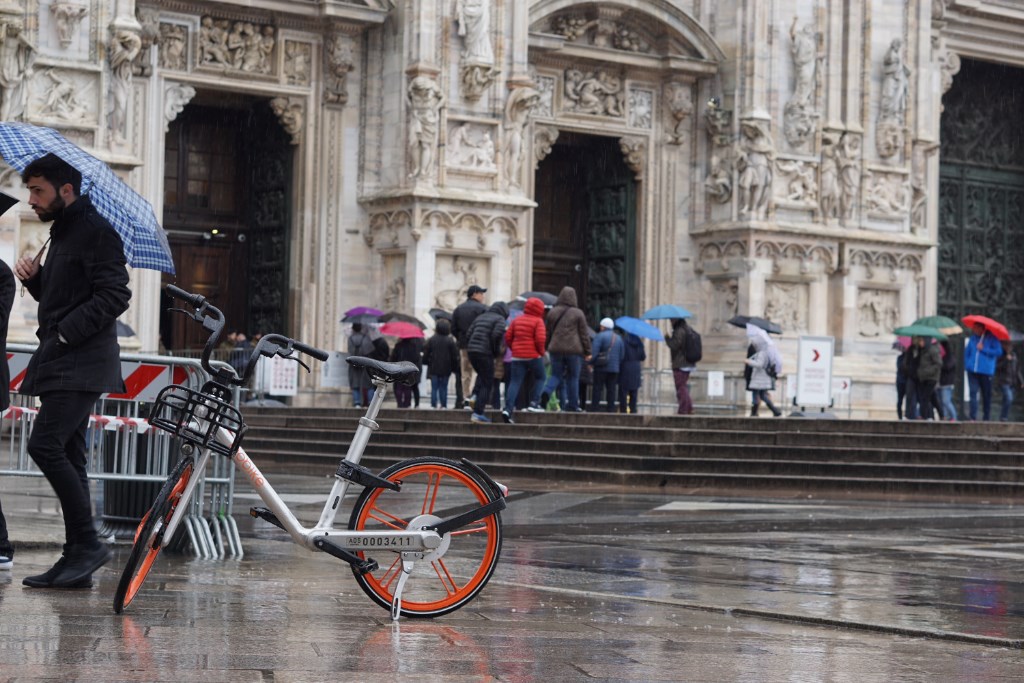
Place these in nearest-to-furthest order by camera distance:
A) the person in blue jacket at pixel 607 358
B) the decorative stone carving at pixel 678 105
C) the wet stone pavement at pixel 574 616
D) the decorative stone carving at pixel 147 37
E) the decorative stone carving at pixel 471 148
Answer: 1. the wet stone pavement at pixel 574 616
2. the person in blue jacket at pixel 607 358
3. the decorative stone carving at pixel 147 37
4. the decorative stone carving at pixel 471 148
5. the decorative stone carving at pixel 678 105

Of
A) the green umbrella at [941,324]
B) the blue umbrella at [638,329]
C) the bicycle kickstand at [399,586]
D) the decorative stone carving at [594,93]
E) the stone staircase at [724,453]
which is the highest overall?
the decorative stone carving at [594,93]

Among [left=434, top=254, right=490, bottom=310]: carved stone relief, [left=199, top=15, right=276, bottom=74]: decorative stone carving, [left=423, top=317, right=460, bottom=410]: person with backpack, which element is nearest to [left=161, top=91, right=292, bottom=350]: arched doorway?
[left=199, top=15, right=276, bottom=74]: decorative stone carving

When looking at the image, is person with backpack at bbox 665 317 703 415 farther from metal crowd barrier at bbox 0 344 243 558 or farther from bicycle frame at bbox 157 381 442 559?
bicycle frame at bbox 157 381 442 559

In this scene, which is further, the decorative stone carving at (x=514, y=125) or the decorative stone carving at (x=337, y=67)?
the decorative stone carving at (x=337, y=67)

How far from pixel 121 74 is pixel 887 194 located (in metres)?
13.8

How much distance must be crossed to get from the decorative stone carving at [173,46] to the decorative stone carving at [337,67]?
2334 millimetres

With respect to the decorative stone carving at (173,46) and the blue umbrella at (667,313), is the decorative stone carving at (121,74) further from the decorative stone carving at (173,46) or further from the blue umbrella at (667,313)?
the blue umbrella at (667,313)

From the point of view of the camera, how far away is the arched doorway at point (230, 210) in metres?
28.9

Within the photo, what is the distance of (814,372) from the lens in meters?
25.8

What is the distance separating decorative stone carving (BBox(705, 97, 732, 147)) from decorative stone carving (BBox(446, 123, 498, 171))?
15.6 ft

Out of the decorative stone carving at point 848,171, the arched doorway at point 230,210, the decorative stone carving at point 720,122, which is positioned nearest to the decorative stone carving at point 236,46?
the arched doorway at point 230,210

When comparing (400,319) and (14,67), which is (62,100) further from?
(400,319)

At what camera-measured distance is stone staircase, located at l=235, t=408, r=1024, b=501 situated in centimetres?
1717

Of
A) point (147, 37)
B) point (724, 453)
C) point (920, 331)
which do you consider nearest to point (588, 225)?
point (920, 331)
